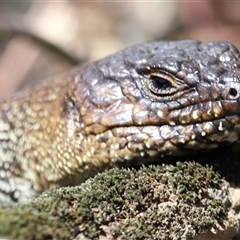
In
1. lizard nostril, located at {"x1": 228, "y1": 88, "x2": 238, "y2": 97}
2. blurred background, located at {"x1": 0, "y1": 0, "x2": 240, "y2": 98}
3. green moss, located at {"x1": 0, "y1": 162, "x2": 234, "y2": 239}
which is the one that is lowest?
blurred background, located at {"x1": 0, "y1": 0, "x2": 240, "y2": 98}

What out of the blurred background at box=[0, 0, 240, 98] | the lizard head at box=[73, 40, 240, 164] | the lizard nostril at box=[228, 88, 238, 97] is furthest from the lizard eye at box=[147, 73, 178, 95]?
the blurred background at box=[0, 0, 240, 98]

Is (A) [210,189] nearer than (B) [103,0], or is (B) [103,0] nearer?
(A) [210,189]

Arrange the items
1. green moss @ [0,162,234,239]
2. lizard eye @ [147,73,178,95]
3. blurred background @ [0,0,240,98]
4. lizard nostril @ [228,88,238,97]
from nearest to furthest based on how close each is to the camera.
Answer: green moss @ [0,162,234,239] < lizard nostril @ [228,88,238,97] < lizard eye @ [147,73,178,95] < blurred background @ [0,0,240,98]

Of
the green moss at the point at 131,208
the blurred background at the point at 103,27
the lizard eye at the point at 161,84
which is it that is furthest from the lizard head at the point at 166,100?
the blurred background at the point at 103,27

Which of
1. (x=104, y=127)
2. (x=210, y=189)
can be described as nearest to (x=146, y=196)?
(x=210, y=189)

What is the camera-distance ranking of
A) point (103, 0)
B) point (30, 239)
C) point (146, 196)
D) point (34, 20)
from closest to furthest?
point (30, 239), point (146, 196), point (34, 20), point (103, 0)

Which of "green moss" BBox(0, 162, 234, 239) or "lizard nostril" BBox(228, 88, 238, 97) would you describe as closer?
"green moss" BBox(0, 162, 234, 239)

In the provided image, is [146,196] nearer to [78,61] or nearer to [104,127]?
[104,127]

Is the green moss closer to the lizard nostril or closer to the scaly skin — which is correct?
the scaly skin
